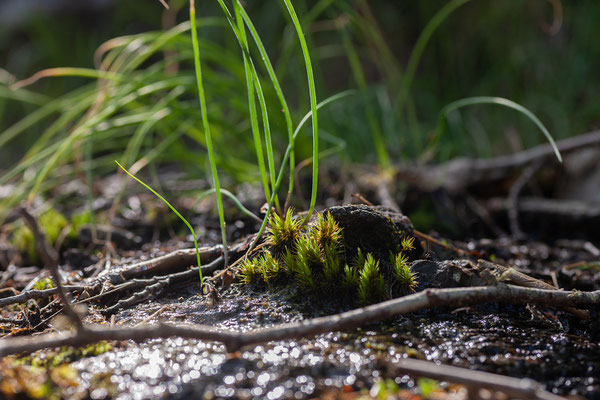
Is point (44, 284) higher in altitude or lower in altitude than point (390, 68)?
lower

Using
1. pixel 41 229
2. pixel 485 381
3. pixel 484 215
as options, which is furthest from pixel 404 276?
pixel 41 229

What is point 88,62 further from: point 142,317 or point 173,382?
point 173,382

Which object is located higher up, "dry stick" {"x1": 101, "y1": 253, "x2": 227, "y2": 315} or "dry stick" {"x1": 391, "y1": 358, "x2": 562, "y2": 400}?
"dry stick" {"x1": 391, "y1": 358, "x2": 562, "y2": 400}

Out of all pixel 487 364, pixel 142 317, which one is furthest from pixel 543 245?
pixel 142 317

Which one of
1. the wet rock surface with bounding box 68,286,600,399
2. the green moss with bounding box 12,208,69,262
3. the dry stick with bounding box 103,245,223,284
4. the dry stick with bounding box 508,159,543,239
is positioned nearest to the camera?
the wet rock surface with bounding box 68,286,600,399

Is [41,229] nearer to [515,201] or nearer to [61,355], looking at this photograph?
[61,355]

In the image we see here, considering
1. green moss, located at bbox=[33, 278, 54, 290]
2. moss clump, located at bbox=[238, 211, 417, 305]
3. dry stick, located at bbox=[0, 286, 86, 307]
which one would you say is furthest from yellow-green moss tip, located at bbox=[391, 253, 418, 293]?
green moss, located at bbox=[33, 278, 54, 290]

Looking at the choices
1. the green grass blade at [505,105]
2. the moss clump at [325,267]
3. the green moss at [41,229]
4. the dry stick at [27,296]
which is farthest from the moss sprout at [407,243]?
the green moss at [41,229]

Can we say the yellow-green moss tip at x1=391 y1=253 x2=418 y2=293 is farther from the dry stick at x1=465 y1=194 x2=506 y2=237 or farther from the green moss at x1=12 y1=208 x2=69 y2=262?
the green moss at x1=12 y1=208 x2=69 y2=262
